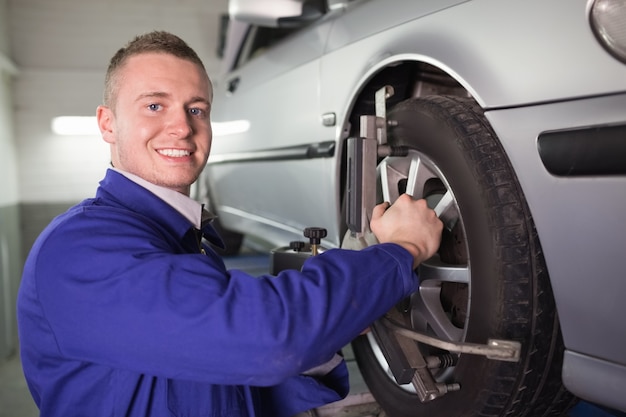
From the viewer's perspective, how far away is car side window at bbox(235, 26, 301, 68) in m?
3.13

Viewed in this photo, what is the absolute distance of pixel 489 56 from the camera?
993 mm

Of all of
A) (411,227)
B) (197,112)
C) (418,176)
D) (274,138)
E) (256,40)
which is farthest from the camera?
(256,40)

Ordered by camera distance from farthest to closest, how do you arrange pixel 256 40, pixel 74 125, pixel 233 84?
pixel 74 125, pixel 256 40, pixel 233 84

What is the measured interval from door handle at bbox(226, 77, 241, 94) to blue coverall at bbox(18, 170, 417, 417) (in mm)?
1963

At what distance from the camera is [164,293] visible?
70cm

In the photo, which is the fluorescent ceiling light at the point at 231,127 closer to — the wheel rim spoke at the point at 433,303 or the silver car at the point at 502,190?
the silver car at the point at 502,190

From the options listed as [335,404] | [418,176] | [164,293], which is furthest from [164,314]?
[335,404]

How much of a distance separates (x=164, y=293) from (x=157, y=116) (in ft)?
1.38

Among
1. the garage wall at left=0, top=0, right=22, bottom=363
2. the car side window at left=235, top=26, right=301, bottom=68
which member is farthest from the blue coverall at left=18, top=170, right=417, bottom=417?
the car side window at left=235, top=26, right=301, bottom=68

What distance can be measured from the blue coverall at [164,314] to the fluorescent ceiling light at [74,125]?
425 cm

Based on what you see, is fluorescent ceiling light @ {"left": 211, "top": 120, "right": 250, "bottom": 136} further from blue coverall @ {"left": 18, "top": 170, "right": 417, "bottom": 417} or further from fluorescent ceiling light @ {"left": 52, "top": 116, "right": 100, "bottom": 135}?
fluorescent ceiling light @ {"left": 52, "top": 116, "right": 100, "bottom": 135}

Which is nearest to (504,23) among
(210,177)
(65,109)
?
(210,177)

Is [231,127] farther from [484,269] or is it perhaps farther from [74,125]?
[74,125]

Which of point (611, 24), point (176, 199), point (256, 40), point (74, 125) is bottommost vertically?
point (176, 199)
